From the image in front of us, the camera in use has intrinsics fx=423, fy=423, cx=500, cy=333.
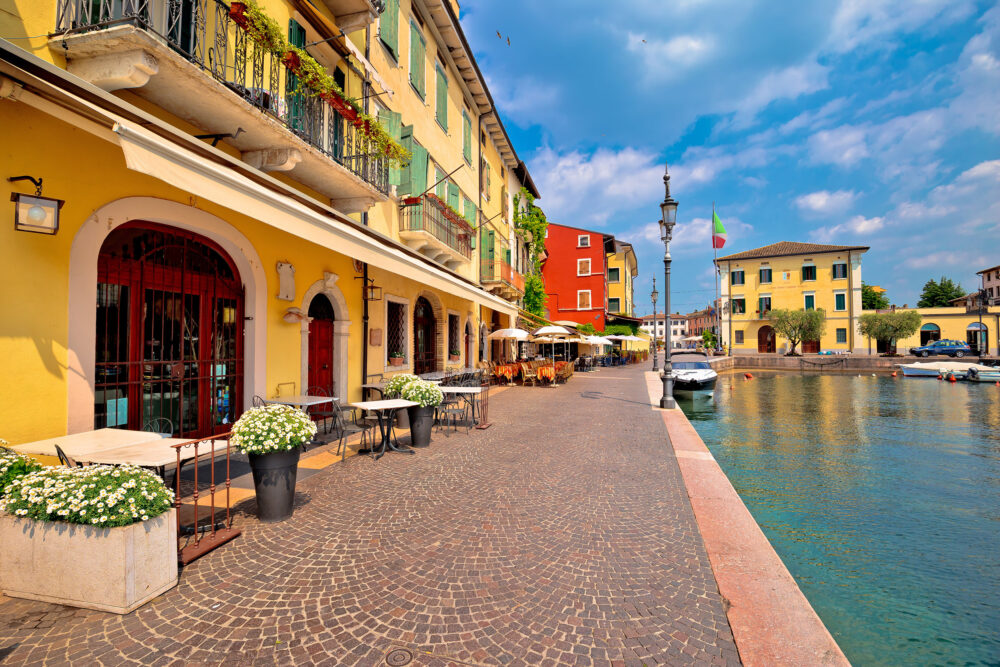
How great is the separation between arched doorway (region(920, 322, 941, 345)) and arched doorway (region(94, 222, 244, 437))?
6074 cm

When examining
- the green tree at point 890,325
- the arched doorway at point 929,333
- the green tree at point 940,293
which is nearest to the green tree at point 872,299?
the green tree at point 940,293

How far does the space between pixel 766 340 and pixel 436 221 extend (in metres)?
45.9

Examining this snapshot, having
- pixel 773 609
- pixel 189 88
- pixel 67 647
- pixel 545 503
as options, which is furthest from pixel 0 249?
pixel 773 609

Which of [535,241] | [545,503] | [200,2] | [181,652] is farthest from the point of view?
[535,241]

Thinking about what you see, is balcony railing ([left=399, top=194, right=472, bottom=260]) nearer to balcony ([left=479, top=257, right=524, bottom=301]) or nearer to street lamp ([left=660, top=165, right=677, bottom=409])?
balcony ([left=479, top=257, right=524, bottom=301])

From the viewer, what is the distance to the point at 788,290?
4438 cm

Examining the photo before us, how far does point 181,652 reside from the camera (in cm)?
230

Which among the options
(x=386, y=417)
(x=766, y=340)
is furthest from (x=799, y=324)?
(x=386, y=417)

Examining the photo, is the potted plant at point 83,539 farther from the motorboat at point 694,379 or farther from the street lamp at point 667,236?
the motorboat at point 694,379

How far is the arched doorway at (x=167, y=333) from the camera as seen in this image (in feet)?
16.1

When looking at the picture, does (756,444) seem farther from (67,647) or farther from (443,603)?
(67,647)

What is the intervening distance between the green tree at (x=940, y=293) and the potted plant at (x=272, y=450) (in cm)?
8229

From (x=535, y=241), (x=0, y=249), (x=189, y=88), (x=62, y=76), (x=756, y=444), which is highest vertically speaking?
(x=535, y=241)

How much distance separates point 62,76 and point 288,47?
326 cm
